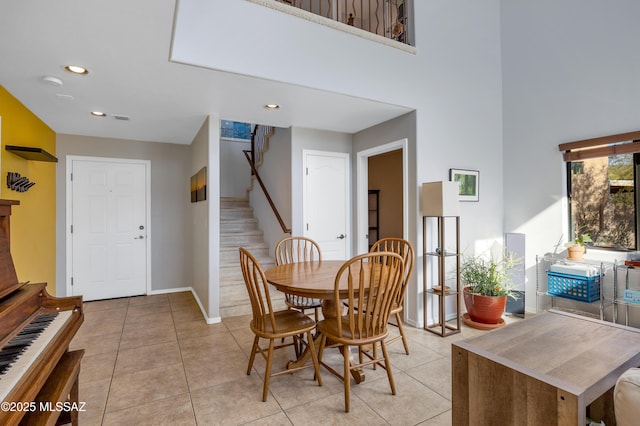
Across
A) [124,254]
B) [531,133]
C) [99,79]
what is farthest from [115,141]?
[531,133]

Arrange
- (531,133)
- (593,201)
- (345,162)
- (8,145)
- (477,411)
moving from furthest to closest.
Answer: (345,162)
(531,133)
(593,201)
(8,145)
(477,411)

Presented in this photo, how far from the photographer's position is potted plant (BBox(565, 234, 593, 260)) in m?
3.49

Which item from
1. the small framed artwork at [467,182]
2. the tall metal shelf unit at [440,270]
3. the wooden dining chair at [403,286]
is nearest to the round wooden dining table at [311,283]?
the wooden dining chair at [403,286]

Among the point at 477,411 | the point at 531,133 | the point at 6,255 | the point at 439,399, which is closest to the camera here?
the point at 477,411

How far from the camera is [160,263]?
5098 millimetres

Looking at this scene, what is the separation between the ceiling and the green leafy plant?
2011 mm

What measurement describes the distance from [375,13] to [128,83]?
4.18 meters

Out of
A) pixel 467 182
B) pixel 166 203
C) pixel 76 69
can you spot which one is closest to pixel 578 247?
pixel 467 182

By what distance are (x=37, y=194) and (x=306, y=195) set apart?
3.22 meters

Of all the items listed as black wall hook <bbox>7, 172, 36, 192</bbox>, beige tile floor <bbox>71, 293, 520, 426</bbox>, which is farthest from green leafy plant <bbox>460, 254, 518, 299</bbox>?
black wall hook <bbox>7, 172, 36, 192</bbox>

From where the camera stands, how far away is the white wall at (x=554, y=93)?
3305 mm

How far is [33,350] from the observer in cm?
129

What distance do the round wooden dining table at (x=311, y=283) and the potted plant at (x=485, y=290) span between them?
1.69m

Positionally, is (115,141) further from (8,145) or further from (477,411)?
(477,411)
